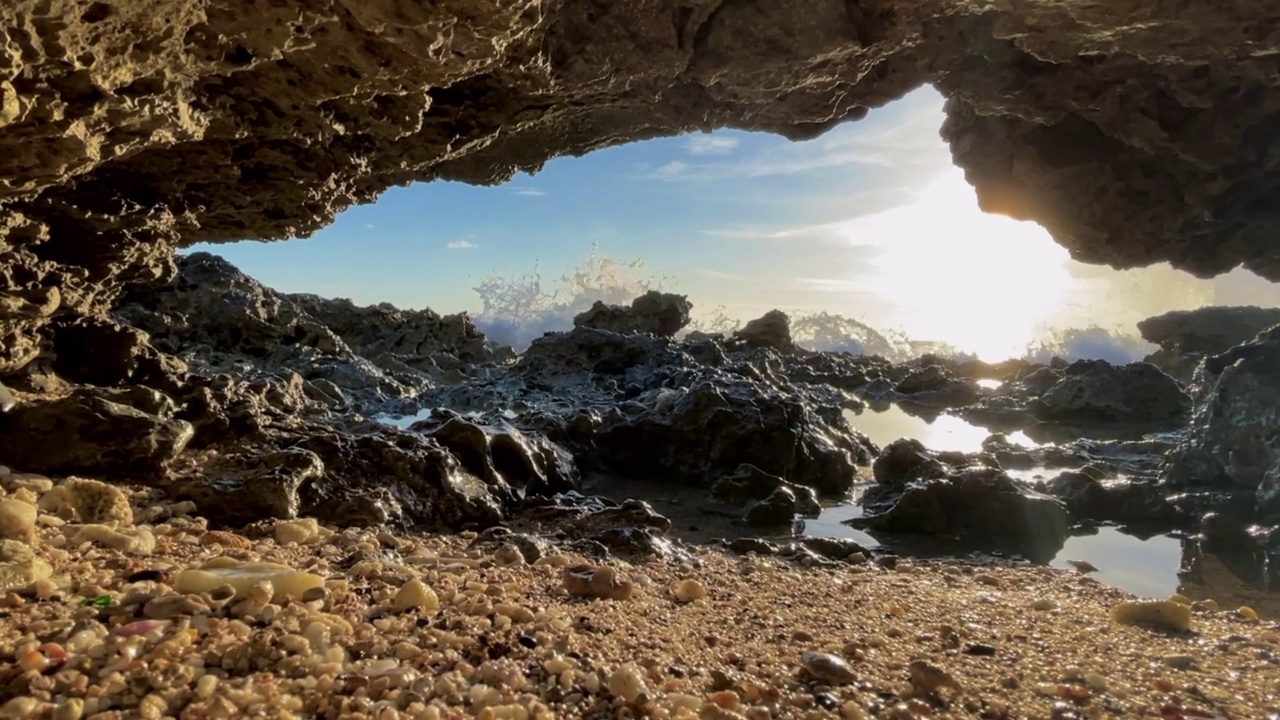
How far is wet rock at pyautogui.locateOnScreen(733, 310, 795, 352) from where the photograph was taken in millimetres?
24828

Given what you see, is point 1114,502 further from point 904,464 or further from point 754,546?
point 754,546

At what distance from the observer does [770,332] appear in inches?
993

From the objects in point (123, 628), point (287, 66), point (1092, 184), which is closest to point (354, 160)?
point (287, 66)

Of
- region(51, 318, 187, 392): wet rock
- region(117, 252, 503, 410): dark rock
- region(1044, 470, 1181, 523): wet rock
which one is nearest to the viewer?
region(51, 318, 187, 392): wet rock

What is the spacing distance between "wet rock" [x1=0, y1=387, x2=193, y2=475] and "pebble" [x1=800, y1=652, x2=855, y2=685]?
4.10m

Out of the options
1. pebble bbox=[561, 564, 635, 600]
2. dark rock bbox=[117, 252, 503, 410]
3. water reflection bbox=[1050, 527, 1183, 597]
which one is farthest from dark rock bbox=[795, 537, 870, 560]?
dark rock bbox=[117, 252, 503, 410]

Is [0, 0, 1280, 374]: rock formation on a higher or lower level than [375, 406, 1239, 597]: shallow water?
higher

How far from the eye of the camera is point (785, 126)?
28.1 ft

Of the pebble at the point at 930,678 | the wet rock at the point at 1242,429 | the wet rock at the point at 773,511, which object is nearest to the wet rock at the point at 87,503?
the pebble at the point at 930,678

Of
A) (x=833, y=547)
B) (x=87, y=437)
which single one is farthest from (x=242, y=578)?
(x=833, y=547)

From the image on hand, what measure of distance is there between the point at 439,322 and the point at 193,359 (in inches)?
329

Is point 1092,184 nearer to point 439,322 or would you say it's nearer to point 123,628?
point 123,628

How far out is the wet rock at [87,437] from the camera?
13.8 feet

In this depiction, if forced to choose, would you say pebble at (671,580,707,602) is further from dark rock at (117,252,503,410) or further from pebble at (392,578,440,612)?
dark rock at (117,252,503,410)
